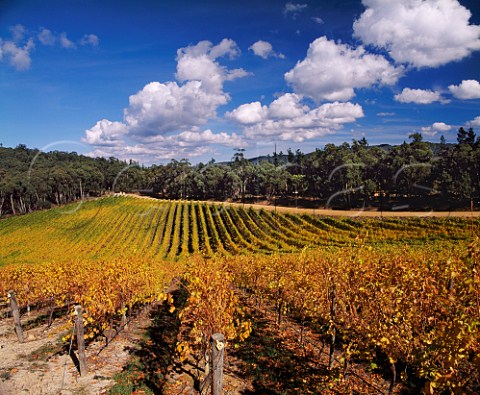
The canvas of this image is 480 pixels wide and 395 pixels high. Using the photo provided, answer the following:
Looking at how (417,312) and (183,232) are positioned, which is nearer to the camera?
(417,312)

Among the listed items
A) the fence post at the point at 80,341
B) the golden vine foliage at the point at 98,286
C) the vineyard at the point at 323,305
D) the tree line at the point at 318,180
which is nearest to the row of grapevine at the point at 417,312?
the vineyard at the point at 323,305

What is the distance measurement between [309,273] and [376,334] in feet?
12.8

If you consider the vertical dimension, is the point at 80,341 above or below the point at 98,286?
below

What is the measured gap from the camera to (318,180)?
7400cm

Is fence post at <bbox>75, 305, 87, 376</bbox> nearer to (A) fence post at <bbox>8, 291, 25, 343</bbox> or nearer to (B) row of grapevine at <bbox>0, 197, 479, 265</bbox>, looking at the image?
(A) fence post at <bbox>8, 291, 25, 343</bbox>

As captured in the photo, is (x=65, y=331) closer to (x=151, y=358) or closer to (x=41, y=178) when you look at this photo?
(x=151, y=358)

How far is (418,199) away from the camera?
58.0m

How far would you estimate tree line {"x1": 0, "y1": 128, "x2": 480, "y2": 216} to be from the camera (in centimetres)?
5516

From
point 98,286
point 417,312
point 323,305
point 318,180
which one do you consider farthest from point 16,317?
point 318,180

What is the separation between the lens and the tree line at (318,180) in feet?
181

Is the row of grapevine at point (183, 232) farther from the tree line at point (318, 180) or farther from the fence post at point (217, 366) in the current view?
the fence post at point (217, 366)

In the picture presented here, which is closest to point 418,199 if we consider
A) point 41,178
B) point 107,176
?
point 41,178

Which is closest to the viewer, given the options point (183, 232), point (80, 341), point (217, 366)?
point (217, 366)

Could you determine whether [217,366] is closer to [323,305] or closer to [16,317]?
[323,305]
